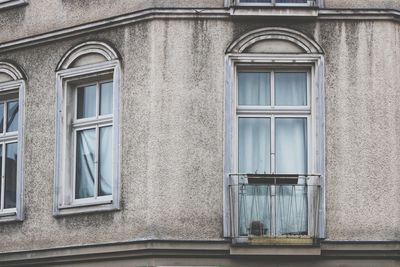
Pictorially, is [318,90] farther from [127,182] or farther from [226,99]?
[127,182]

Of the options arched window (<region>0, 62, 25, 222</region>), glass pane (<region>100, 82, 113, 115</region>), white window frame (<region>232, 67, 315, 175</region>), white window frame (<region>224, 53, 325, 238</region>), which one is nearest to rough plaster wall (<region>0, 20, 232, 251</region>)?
white window frame (<region>224, 53, 325, 238</region>)

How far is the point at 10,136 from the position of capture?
24.2m

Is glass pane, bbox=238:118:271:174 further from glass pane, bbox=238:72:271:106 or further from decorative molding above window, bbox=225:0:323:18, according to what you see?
decorative molding above window, bbox=225:0:323:18

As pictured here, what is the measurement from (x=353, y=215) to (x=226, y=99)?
270 cm

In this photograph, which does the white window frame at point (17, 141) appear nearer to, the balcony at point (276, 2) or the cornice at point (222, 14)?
the cornice at point (222, 14)

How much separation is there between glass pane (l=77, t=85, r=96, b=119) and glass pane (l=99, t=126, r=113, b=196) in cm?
45

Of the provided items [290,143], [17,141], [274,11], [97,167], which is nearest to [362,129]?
[290,143]

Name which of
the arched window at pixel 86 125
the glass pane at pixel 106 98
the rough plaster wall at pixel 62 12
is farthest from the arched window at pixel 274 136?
the glass pane at pixel 106 98

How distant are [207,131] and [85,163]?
8.05 feet

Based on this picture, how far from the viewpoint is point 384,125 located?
21781 millimetres

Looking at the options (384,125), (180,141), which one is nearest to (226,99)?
(180,141)

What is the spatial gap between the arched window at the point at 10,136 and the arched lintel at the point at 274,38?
4.14 m

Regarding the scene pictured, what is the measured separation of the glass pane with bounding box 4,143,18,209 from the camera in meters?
24.0

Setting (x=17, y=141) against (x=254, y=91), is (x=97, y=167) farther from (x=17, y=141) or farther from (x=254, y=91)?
(x=254, y=91)
